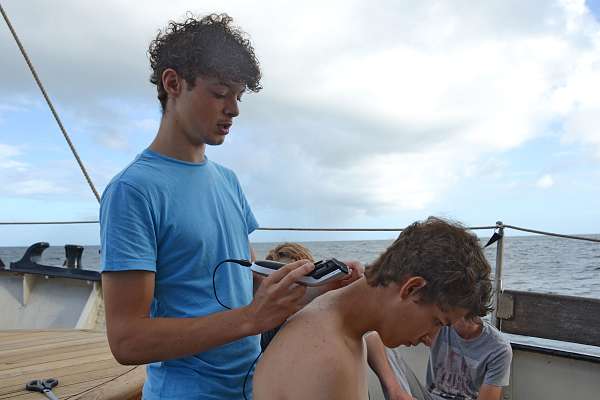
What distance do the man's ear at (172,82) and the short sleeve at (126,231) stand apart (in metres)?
0.25

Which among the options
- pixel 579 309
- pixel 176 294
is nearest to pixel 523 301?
pixel 579 309

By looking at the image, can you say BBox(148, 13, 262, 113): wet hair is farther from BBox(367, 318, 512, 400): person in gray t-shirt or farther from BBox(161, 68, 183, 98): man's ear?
BBox(367, 318, 512, 400): person in gray t-shirt

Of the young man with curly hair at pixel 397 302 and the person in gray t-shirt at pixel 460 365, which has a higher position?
the young man with curly hair at pixel 397 302

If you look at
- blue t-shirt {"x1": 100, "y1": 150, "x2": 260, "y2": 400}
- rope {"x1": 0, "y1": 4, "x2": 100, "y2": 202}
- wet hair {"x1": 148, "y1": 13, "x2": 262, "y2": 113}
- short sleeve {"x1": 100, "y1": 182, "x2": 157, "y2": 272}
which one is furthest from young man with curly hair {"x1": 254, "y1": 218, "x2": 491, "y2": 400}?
rope {"x1": 0, "y1": 4, "x2": 100, "y2": 202}

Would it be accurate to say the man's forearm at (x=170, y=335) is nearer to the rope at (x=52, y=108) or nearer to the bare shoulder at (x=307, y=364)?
the bare shoulder at (x=307, y=364)

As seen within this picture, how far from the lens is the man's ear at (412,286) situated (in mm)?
1330

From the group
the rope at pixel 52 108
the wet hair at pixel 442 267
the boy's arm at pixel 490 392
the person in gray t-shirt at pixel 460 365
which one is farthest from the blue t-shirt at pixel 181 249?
the rope at pixel 52 108

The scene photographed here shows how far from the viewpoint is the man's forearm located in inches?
40.6

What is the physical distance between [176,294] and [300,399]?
35cm

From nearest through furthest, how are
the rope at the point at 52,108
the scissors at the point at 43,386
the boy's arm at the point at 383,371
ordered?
the scissors at the point at 43,386 → the boy's arm at the point at 383,371 → the rope at the point at 52,108

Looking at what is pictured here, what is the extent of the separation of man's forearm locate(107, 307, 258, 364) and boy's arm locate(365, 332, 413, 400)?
5.44 feet

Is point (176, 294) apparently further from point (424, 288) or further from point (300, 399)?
point (424, 288)

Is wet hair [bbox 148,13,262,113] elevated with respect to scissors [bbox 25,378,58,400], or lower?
elevated

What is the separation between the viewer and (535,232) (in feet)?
10.7
